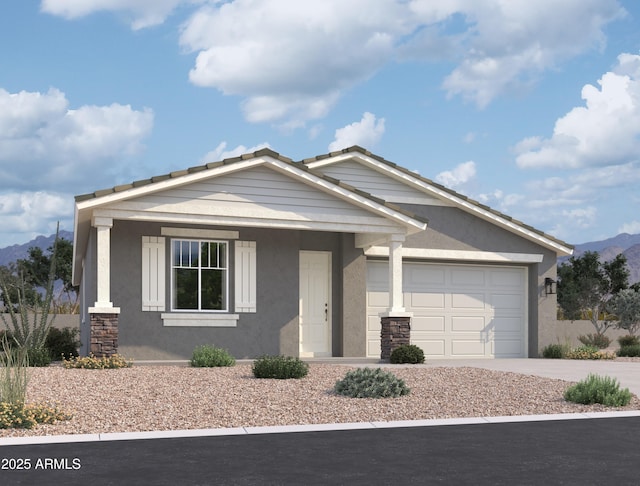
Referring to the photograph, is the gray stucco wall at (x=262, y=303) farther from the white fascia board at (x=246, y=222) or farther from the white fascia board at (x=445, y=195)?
the white fascia board at (x=445, y=195)

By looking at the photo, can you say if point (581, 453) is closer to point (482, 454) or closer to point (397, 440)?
point (482, 454)

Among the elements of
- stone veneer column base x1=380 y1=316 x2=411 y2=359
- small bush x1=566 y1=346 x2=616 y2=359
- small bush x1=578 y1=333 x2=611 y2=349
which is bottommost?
small bush x1=578 y1=333 x2=611 y2=349

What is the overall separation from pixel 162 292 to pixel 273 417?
851cm

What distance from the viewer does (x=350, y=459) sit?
816 cm

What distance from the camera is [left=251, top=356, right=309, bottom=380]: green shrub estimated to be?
47.7ft

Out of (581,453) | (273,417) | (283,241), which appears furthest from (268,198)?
(581,453)

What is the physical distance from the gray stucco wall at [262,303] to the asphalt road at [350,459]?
9.59 metres

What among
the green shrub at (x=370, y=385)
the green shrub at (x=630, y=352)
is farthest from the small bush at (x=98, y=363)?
the green shrub at (x=630, y=352)

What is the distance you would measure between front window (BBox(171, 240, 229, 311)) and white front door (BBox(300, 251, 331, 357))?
239cm

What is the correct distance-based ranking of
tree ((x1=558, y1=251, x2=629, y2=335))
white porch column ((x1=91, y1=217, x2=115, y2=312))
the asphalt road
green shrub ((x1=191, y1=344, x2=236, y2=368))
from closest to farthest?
the asphalt road → green shrub ((x1=191, y1=344, x2=236, y2=368)) → white porch column ((x1=91, y1=217, x2=115, y2=312)) → tree ((x1=558, y1=251, x2=629, y2=335))

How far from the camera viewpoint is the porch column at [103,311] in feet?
55.7

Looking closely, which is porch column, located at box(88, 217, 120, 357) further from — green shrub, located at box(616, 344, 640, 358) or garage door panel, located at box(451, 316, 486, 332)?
green shrub, located at box(616, 344, 640, 358)

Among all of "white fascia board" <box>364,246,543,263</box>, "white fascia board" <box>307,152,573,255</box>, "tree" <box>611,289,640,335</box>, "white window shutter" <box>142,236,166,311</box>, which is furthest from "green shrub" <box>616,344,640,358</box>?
"white window shutter" <box>142,236,166,311</box>

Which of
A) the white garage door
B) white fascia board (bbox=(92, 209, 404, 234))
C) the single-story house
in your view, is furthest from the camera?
the white garage door
